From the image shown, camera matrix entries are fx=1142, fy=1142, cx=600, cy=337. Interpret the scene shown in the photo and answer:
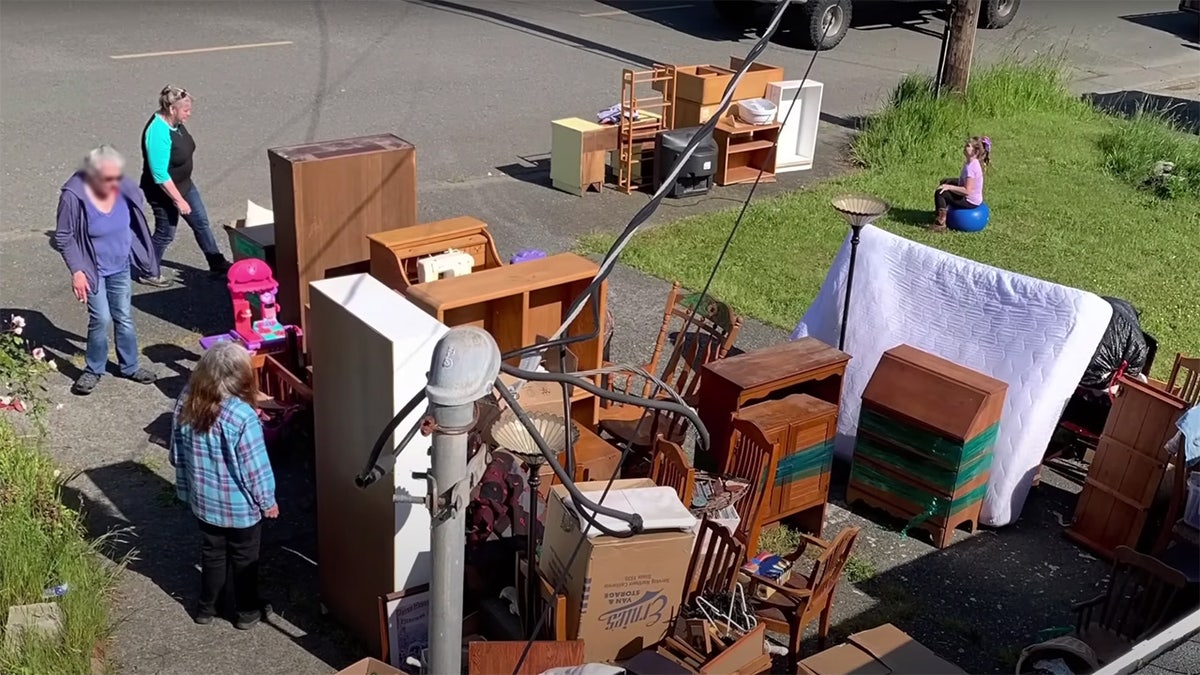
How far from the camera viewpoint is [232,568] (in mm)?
5223

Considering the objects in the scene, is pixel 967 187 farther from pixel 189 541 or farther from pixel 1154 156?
pixel 189 541

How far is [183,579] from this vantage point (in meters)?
5.63

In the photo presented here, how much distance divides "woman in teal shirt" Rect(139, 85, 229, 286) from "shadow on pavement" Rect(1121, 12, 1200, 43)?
21361 mm

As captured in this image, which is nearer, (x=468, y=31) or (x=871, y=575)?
(x=871, y=575)

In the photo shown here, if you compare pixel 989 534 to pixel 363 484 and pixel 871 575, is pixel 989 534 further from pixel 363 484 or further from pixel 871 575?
pixel 363 484

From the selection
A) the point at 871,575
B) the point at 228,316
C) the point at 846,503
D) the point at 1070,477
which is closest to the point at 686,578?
the point at 871,575

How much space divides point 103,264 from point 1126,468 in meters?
6.04

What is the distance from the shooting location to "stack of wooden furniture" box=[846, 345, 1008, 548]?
6.11 meters

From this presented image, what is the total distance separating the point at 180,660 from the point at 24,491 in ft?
4.54

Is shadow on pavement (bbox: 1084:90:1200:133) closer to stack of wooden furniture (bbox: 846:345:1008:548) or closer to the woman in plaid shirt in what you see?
stack of wooden furniture (bbox: 846:345:1008:548)

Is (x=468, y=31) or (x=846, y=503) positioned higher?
(x=468, y=31)

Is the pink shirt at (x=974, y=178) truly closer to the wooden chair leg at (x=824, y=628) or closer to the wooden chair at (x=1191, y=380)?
the wooden chair at (x=1191, y=380)

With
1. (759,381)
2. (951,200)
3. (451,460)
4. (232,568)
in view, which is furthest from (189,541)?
(951,200)

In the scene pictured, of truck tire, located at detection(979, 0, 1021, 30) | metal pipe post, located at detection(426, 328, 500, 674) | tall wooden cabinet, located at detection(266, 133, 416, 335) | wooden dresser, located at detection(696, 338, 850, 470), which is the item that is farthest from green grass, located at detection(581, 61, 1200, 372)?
metal pipe post, located at detection(426, 328, 500, 674)
